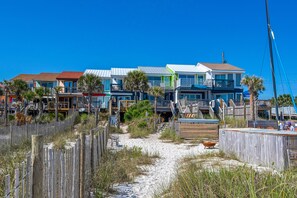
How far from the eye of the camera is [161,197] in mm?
6258

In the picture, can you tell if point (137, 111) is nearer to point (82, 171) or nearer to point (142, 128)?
point (142, 128)

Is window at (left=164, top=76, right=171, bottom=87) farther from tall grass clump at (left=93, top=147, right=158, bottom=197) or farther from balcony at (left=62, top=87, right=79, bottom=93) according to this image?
tall grass clump at (left=93, top=147, right=158, bottom=197)

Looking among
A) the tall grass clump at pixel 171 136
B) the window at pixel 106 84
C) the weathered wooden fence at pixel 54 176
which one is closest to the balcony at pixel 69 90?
the window at pixel 106 84

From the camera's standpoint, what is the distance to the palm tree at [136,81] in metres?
39.7

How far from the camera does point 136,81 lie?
39.8 metres

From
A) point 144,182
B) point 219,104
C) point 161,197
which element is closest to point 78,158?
point 161,197

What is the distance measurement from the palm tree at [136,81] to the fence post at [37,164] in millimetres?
36518

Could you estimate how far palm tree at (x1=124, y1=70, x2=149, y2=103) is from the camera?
1563 inches

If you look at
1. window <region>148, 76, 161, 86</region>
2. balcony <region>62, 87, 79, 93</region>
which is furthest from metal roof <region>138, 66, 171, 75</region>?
balcony <region>62, 87, 79, 93</region>

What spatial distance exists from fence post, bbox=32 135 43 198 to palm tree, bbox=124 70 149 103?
36.5 metres

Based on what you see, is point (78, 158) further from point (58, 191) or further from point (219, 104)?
point (219, 104)

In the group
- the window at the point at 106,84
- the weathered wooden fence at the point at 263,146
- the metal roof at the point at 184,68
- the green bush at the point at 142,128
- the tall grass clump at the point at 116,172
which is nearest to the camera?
the tall grass clump at the point at 116,172

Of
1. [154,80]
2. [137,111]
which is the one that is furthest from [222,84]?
[137,111]

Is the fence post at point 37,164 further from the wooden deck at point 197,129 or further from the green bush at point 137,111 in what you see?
the green bush at point 137,111
